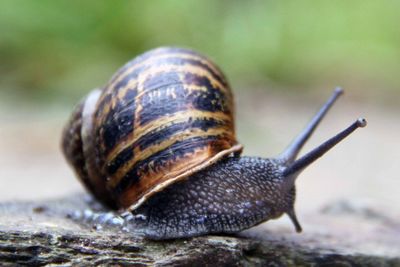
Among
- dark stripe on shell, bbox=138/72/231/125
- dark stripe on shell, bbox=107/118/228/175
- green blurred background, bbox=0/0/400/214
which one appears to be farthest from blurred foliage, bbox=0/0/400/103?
dark stripe on shell, bbox=107/118/228/175

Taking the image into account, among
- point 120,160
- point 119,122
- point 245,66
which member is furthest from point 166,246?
point 245,66

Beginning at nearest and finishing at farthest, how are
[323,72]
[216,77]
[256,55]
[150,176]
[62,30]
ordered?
1. [150,176]
2. [216,77]
3. [62,30]
4. [256,55]
5. [323,72]

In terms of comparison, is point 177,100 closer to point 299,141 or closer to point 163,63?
point 163,63

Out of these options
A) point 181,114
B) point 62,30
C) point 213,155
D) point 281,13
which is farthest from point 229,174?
point 281,13

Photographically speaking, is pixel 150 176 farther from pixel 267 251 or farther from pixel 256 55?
pixel 256 55

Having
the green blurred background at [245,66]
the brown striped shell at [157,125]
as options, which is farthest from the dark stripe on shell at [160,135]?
the green blurred background at [245,66]

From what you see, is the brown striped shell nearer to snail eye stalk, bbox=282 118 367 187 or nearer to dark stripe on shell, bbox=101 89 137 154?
dark stripe on shell, bbox=101 89 137 154
